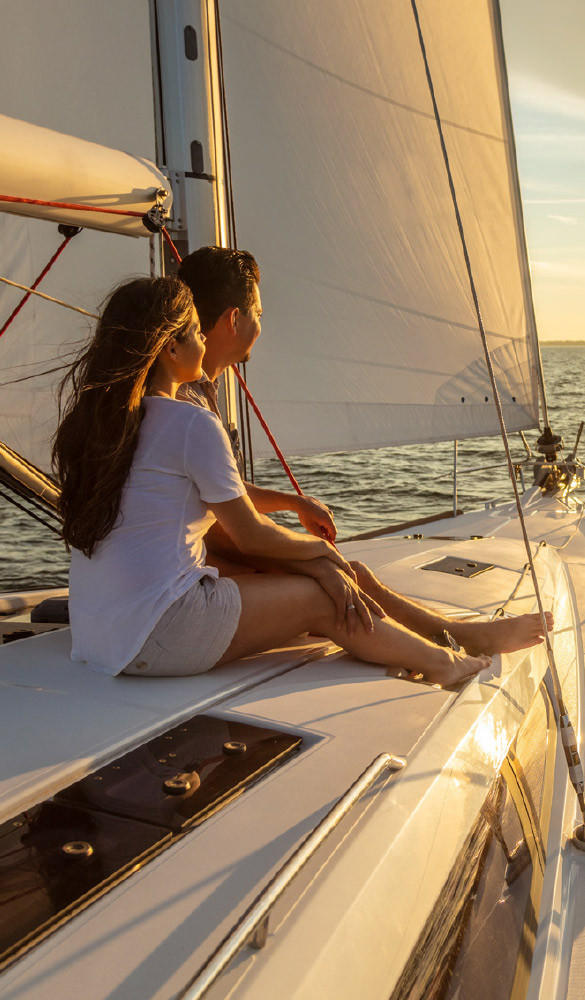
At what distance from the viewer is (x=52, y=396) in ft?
10.2

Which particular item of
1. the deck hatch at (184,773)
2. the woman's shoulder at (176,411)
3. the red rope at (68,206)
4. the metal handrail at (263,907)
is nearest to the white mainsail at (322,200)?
the red rope at (68,206)

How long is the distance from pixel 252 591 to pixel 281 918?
0.83 metres

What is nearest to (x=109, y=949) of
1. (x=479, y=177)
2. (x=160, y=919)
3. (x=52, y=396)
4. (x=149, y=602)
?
(x=160, y=919)

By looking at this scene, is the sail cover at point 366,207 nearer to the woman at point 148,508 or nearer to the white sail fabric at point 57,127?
the white sail fabric at point 57,127

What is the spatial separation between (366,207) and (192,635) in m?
2.72

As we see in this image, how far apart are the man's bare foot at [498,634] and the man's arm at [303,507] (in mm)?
348

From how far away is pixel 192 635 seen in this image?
1.57 metres

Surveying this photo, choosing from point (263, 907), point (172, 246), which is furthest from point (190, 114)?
point (263, 907)

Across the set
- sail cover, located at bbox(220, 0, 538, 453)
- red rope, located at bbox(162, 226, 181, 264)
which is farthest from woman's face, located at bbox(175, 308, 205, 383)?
sail cover, located at bbox(220, 0, 538, 453)

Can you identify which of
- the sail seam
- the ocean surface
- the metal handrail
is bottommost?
the ocean surface

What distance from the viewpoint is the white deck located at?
2.69 feet

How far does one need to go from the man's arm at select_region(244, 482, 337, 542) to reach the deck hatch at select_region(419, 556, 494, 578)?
1.66 feet

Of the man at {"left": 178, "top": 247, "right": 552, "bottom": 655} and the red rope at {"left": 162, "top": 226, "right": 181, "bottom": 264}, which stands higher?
the red rope at {"left": 162, "top": 226, "right": 181, "bottom": 264}

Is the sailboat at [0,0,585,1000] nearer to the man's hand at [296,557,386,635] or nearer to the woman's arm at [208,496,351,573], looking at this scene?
the man's hand at [296,557,386,635]
